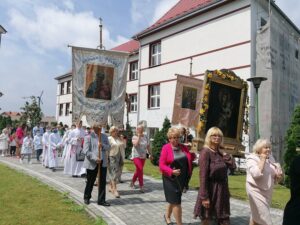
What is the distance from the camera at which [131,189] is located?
37.1 ft

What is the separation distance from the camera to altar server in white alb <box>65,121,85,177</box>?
1392 centimetres

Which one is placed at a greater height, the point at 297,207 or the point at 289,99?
the point at 289,99

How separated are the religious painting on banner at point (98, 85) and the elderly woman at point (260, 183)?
4.80 m

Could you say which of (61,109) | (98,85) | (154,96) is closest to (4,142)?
(154,96)

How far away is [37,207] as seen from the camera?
824 centimetres

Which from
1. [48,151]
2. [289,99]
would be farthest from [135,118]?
[48,151]

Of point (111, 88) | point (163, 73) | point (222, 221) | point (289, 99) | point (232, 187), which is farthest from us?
point (163, 73)

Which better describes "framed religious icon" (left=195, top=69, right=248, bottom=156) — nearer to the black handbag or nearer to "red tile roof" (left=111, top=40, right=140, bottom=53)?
the black handbag

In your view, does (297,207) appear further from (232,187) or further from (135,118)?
(135,118)

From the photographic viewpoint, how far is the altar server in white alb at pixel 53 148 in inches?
623

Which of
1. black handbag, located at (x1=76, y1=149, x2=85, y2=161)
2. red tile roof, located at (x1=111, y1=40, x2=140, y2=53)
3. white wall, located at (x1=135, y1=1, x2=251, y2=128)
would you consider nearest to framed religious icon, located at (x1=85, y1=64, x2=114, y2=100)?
black handbag, located at (x1=76, y1=149, x2=85, y2=161)

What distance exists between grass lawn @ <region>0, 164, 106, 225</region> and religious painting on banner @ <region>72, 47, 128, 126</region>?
6.91 ft

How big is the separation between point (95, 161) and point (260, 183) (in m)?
4.10

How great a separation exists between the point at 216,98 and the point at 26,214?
503cm
